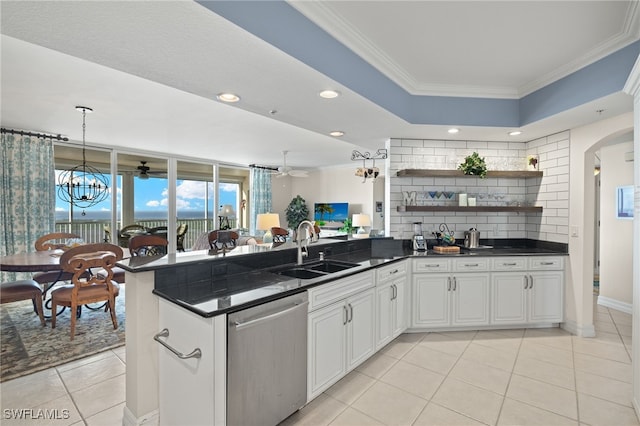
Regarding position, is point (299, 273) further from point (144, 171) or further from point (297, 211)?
point (297, 211)

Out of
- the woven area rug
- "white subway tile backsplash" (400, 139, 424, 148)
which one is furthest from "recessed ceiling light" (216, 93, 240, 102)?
the woven area rug

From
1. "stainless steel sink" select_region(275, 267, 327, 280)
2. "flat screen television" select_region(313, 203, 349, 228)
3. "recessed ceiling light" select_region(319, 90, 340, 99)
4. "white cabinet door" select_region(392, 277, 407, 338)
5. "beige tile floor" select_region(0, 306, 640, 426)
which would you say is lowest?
"beige tile floor" select_region(0, 306, 640, 426)

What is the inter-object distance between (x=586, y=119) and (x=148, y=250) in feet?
16.1

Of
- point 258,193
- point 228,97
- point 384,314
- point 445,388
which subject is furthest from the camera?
point 258,193

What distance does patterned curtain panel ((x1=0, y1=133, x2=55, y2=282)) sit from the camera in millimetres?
4598

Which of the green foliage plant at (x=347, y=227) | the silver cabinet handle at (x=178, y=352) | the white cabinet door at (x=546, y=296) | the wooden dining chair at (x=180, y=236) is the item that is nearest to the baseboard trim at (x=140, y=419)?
the silver cabinet handle at (x=178, y=352)

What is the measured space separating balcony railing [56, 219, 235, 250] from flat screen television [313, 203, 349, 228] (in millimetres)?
2922

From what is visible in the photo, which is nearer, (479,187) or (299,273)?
(299,273)

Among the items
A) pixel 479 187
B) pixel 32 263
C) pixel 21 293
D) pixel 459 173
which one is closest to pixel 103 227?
pixel 21 293

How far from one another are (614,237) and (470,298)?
2699 millimetres

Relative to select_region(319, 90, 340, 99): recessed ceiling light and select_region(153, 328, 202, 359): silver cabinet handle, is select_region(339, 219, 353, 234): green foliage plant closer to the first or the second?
select_region(319, 90, 340, 99): recessed ceiling light

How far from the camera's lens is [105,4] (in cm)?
137

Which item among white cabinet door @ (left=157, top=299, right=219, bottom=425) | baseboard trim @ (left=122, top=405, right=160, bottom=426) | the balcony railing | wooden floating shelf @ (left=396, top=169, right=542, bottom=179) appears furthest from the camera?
the balcony railing

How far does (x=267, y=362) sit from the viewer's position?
1721 mm
